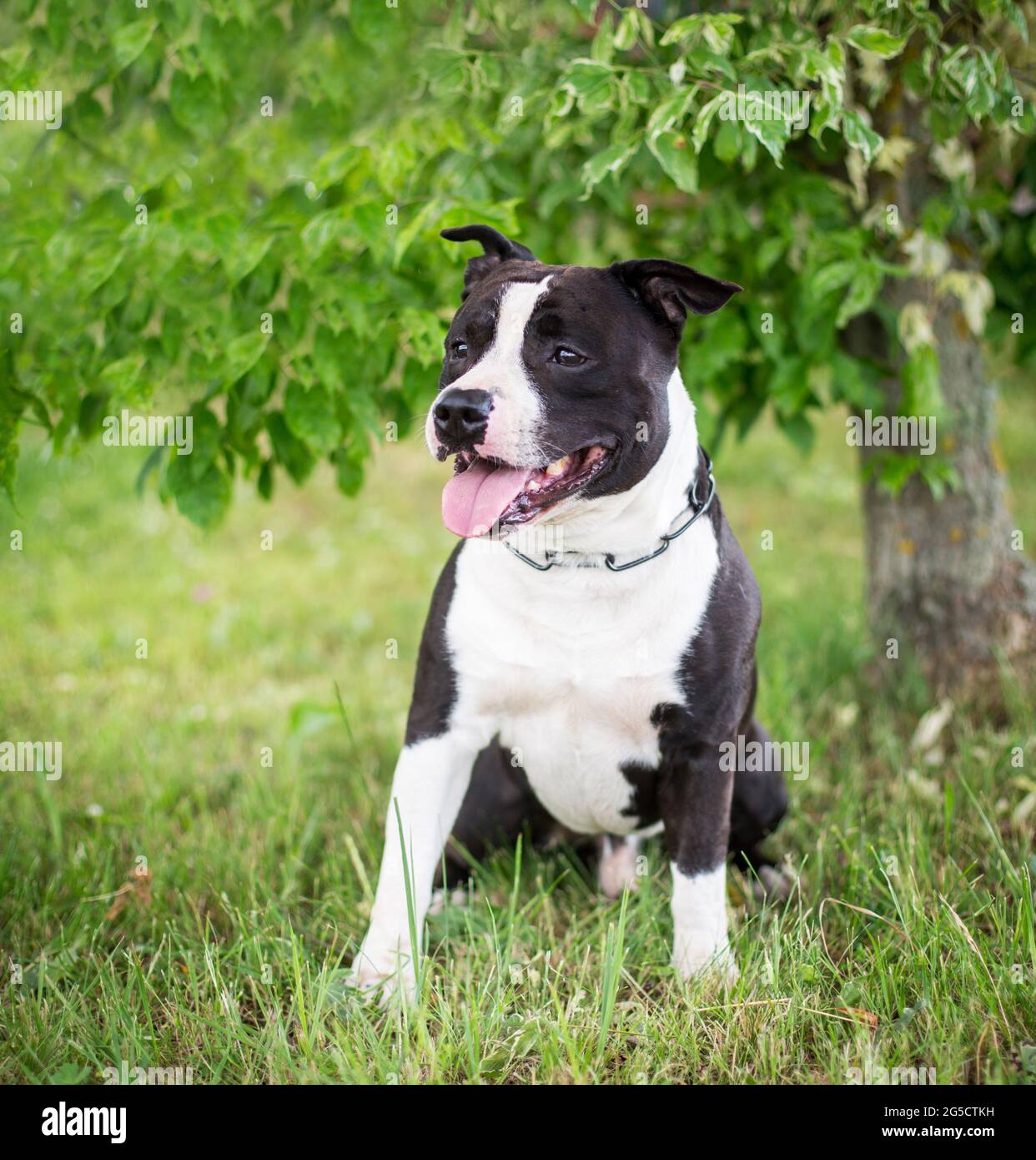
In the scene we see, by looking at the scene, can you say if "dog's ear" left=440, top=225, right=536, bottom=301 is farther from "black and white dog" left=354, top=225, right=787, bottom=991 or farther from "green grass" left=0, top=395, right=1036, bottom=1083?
"green grass" left=0, top=395, right=1036, bottom=1083

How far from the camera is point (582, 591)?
2.50 meters

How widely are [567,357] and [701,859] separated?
119 cm

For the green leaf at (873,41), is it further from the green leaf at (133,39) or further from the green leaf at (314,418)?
the green leaf at (133,39)

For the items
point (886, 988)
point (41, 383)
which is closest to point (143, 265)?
point (41, 383)

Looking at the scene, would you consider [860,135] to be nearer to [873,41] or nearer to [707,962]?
[873,41]

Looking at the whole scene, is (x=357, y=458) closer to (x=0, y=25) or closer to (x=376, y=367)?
(x=376, y=367)

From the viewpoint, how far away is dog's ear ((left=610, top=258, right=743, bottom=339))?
2406mm

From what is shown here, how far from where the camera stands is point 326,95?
11.5 feet

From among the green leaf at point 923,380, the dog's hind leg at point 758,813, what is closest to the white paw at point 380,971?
the dog's hind leg at point 758,813

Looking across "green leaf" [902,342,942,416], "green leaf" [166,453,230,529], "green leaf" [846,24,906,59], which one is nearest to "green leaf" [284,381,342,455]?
"green leaf" [166,453,230,529]

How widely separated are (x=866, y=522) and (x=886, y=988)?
228cm

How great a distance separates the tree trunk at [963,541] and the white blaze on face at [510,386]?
201cm

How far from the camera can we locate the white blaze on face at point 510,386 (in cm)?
229

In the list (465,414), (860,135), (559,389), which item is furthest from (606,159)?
(465,414)
